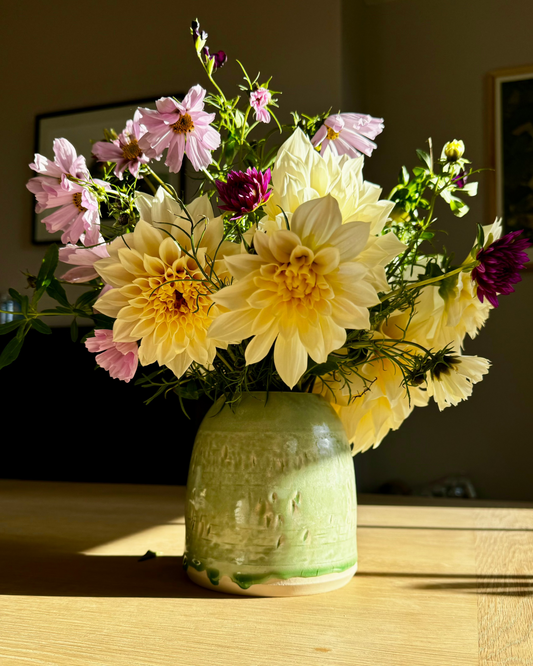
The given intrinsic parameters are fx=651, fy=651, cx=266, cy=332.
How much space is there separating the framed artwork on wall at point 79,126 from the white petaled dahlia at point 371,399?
2.51 m

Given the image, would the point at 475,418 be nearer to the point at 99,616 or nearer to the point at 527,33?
the point at 527,33

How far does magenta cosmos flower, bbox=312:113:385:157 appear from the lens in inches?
26.2

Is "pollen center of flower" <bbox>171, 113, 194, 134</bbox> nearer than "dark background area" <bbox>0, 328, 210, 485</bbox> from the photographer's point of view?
Yes

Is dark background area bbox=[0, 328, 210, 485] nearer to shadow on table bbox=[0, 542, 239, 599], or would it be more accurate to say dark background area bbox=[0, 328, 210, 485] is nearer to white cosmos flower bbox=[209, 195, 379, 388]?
shadow on table bbox=[0, 542, 239, 599]

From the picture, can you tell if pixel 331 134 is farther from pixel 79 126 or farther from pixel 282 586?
pixel 79 126

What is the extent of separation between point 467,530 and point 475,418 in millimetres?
1927

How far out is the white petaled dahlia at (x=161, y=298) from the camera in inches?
20.4

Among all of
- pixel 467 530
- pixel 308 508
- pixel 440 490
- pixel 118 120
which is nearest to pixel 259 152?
pixel 308 508

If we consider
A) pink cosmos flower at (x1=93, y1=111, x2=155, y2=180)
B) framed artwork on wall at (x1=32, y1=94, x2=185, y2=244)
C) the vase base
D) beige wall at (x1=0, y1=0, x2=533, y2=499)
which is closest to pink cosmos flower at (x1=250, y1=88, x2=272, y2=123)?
pink cosmos flower at (x1=93, y1=111, x2=155, y2=180)

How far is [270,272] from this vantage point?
1.54 ft

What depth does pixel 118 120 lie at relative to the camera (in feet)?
9.95

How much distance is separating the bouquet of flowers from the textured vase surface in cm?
4

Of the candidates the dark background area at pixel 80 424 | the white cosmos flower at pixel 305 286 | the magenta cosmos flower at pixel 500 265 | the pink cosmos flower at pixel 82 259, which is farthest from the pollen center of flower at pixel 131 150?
the dark background area at pixel 80 424

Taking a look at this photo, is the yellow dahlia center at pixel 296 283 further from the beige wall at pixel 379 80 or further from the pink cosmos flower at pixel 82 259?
the beige wall at pixel 379 80
